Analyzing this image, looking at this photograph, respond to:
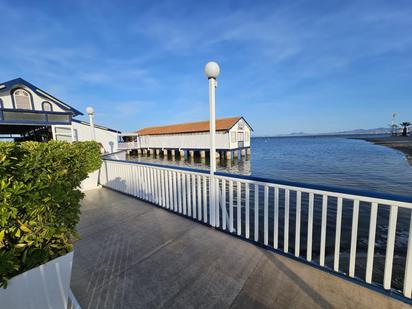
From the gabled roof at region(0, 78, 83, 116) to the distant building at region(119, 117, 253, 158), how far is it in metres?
13.8

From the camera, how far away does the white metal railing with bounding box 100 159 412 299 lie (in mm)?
1806

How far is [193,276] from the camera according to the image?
6.73ft

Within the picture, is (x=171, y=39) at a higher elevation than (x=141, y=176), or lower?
higher

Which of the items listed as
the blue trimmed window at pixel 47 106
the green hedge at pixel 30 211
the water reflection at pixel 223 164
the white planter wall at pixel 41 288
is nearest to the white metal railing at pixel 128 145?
the water reflection at pixel 223 164

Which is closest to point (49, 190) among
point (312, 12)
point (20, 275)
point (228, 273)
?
point (20, 275)

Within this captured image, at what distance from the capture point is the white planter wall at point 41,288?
45.3 inches

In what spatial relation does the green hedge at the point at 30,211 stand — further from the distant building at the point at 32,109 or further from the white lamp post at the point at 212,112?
the distant building at the point at 32,109

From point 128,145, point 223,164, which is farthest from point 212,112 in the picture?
point 128,145

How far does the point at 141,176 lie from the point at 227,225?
246 cm

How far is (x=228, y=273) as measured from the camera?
2082 mm

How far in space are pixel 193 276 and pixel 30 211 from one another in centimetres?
163

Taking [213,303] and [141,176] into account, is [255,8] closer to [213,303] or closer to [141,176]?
[141,176]

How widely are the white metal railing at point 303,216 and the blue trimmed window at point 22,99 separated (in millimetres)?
6657

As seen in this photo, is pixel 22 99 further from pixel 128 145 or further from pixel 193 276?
pixel 128 145
